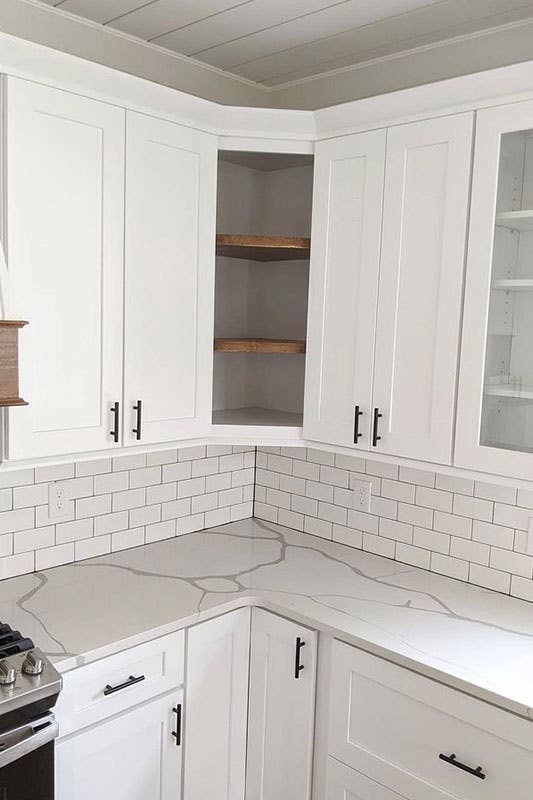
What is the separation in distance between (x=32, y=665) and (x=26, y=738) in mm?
147

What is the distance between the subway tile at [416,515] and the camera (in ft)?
7.37

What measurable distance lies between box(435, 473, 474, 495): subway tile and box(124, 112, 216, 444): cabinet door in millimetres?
772

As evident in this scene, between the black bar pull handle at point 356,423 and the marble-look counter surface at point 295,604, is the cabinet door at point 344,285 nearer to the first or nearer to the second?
the black bar pull handle at point 356,423

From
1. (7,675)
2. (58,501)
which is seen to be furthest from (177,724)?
(58,501)

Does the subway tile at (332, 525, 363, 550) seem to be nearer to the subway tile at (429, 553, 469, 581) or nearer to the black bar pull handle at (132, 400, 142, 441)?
the subway tile at (429, 553, 469, 581)

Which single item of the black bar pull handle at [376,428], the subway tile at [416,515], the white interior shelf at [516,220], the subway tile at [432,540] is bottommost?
the subway tile at [432,540]

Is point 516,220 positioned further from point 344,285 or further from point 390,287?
point 344,285

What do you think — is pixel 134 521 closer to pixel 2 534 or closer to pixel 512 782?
pixel 2 534

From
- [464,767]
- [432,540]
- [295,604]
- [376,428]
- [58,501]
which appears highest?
[376,428]

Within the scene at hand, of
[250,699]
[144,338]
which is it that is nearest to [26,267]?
[144,338]

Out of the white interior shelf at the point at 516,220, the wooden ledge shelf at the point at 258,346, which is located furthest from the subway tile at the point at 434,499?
the white interior shelf at the point at 516,220

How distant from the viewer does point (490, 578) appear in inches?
82.7

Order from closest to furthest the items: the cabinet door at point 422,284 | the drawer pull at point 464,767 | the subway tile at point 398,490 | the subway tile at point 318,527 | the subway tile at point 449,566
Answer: the drawer pull at point 464,767
the cabinet door at point 422,284
the subway tile at point 449,566
the subway tile at point 398,490
the subway tile at point 318,527

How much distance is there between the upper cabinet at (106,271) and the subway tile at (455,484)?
77 cm
